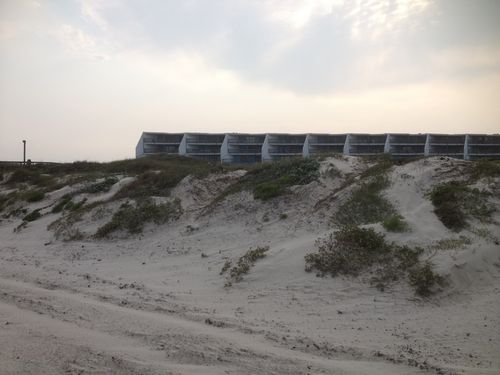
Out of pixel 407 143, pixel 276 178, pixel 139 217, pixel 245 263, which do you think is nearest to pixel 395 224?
pixel 245 263

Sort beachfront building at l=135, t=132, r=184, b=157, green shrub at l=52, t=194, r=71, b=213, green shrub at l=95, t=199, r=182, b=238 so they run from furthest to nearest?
1. beachfront building at l=135, t=132, r=184, b=157
2. green shrub at l=52, t=194, r=71, b=213
3. green shrub at l=95, t=199, r=182, b=238

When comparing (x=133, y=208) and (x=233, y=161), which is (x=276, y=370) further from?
(x=233, y=161)

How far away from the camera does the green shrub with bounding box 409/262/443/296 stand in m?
8.70

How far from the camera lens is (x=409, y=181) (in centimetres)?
1380

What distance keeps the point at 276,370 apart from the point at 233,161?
2251 inches

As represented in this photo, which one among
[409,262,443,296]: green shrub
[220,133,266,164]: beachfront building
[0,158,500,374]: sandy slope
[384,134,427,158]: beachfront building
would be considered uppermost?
[384,134,427,158]: beachfront building

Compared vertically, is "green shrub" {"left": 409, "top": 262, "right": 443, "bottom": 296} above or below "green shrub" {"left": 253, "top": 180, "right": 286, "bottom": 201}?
below

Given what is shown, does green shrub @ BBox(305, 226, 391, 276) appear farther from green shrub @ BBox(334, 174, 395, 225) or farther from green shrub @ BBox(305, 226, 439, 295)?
green shrub @ BBox(334, 174, 395, 225)

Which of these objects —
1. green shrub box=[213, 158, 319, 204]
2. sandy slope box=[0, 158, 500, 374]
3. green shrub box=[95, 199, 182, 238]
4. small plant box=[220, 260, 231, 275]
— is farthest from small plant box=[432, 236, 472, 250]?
green shrub box=[95, 199, 182, 238]

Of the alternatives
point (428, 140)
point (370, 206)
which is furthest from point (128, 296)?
point (428, 140)

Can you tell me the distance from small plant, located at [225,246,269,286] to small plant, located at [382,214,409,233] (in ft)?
10.1

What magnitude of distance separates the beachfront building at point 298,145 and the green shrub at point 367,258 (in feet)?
160

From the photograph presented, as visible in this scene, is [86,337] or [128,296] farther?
[128,296]

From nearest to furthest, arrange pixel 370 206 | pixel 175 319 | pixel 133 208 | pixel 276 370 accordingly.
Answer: pixel 276 370, pixel 175 319, pixel 370 206, pixel 133 208
